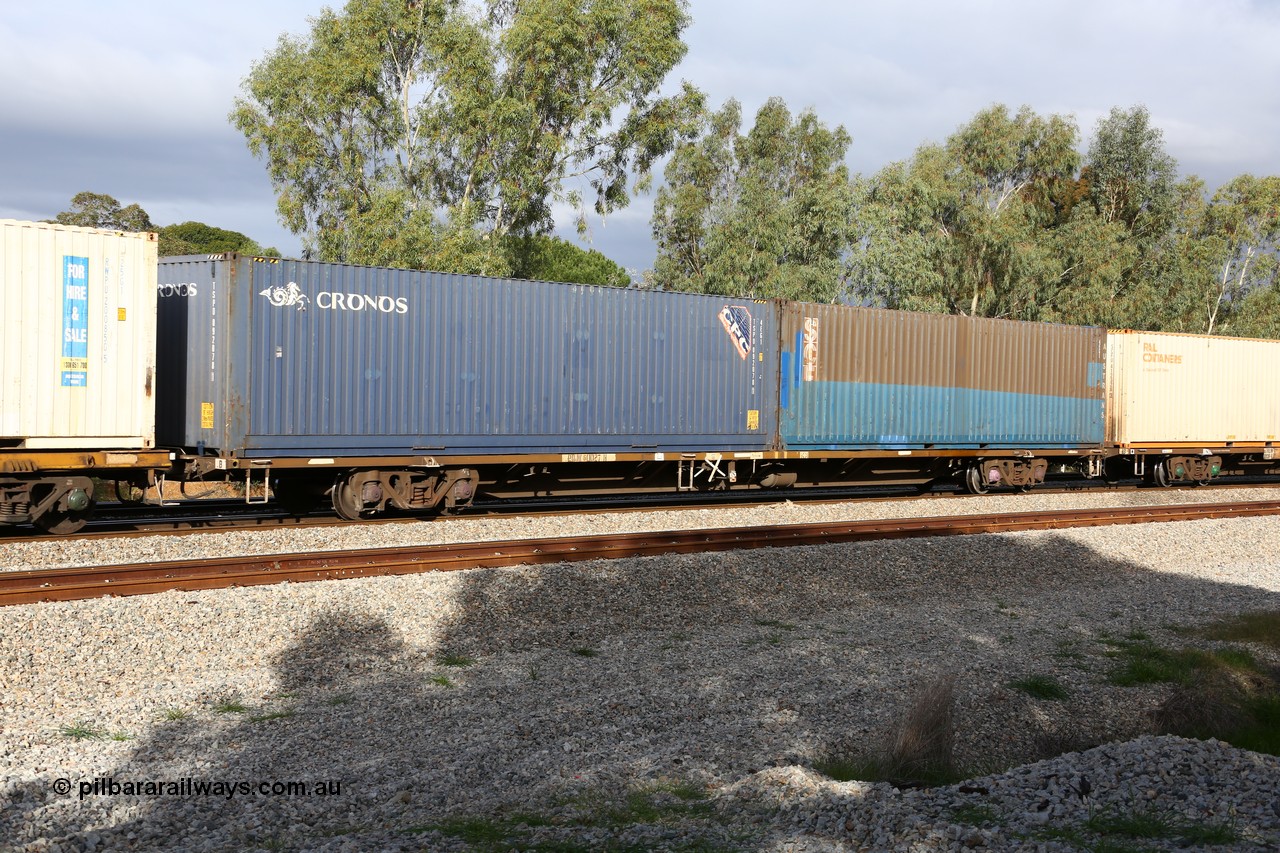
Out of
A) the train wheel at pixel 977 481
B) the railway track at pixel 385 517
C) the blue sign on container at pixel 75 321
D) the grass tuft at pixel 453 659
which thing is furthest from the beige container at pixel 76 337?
the train wheel at pixel 977 481

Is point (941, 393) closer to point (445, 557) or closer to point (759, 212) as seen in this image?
point (445, 557)

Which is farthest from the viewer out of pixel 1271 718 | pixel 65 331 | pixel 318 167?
pixel 318 167

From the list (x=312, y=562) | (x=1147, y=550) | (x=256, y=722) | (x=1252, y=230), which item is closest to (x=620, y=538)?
(x=312, y=562)

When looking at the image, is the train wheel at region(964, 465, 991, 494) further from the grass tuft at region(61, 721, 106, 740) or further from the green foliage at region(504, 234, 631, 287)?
the green foliage at region(504, 234, 631, 287)

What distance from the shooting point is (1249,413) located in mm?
26500

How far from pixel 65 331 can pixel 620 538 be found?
728 centimetres

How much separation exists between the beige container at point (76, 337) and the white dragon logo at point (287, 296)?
1533 mm

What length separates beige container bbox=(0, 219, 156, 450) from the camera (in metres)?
12.2

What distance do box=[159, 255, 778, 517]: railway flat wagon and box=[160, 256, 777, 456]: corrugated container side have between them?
24 millimetres

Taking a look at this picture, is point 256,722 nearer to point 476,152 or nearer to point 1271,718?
point 1271,718

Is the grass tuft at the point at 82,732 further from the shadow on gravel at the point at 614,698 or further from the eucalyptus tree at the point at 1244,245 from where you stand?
the eucalyptus tree at the point at 1244,245

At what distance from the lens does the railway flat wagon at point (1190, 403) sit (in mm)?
23844
